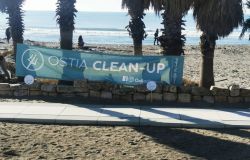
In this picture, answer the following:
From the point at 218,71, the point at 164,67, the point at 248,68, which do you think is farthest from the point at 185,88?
the point at 248,68

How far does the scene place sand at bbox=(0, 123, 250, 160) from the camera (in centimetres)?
947

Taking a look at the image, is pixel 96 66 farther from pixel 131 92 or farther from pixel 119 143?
pixel 119 143

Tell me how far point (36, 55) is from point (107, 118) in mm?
4597

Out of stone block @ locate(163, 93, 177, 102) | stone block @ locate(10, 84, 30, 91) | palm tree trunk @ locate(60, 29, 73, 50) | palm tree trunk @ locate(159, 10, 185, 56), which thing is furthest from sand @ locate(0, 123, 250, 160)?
palm tree trunk @ locate(60, 29, 73, 50)

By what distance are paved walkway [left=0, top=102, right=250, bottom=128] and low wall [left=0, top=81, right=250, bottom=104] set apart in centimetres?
73

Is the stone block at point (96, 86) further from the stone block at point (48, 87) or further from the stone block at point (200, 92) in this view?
the stone block at point (200, 92)

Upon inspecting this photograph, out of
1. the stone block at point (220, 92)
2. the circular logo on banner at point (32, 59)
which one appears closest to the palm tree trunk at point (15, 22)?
the circular logo on banner at point (32, 59)

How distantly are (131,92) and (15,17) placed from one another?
26.6 ft

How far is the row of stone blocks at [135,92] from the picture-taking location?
14.4 meters

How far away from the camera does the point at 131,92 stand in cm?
1470

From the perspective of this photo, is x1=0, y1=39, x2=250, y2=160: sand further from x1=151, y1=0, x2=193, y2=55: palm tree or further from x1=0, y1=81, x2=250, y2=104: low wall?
x1=151, y1=0, x2=193, y2=55: palm tree

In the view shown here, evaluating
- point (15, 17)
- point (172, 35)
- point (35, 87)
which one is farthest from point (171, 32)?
point (15, 17)

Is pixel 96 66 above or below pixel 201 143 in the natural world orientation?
above

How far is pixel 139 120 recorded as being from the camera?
12.1 meters
